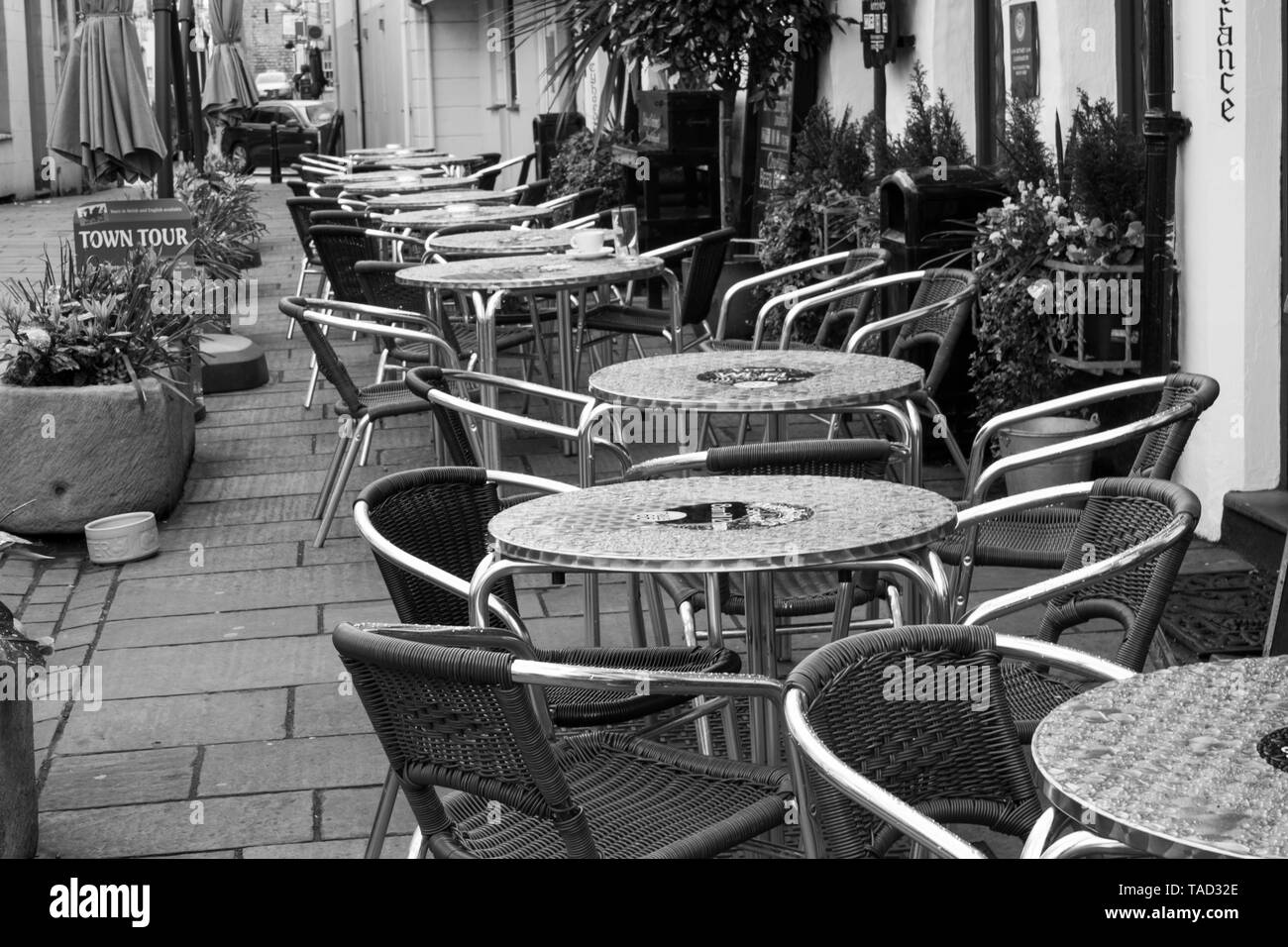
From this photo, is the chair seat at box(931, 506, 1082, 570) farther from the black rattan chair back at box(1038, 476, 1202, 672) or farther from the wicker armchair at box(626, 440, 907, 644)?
the black rattan chair back at box(1038, 476, 1202, 672)

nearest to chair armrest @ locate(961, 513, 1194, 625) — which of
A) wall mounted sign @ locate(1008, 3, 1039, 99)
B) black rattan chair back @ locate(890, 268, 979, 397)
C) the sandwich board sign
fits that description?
black rattan chair back @ locate(890, 268, 979, 397)

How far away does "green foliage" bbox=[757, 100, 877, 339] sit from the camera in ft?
25.9

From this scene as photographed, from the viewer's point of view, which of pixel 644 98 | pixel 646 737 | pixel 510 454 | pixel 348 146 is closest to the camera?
pixel 646 737

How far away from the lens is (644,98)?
430 inches

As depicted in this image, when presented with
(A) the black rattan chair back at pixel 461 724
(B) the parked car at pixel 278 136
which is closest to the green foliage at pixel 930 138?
(A) the black rattan chair back at pixel 461 724

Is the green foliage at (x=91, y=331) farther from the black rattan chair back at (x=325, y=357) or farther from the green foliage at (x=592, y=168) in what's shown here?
the green foliage at (x=592, y=168)

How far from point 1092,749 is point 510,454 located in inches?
198

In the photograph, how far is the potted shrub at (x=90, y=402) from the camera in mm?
5457

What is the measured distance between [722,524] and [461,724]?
31.0 inches

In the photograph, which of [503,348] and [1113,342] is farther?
[503,348]

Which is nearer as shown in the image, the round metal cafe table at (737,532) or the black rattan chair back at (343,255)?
the round metal cafe table at (737,532)

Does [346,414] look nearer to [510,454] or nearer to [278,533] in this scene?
[278,533]

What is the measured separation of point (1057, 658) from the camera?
7.32ft
